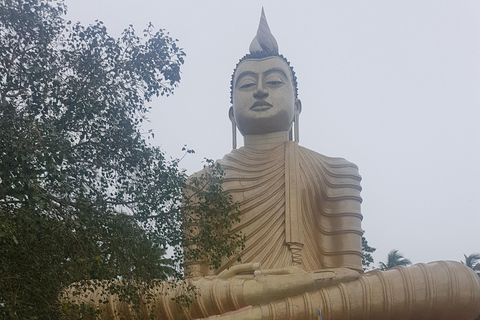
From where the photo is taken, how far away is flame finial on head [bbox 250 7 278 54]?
33.6 ft

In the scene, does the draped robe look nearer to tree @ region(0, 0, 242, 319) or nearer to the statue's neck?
the statue's neck

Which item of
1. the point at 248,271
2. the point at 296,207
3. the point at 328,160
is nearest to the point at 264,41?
the point at 328,160

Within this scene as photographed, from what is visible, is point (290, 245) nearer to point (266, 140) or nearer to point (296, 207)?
point (296, 207)

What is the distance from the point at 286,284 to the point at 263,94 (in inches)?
138

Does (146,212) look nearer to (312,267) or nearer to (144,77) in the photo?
(144,77)

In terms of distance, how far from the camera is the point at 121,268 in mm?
4852

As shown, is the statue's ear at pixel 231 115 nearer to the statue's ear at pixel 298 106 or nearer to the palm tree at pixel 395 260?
the statue's ear at pixel 298 106

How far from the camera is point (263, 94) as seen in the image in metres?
9.59

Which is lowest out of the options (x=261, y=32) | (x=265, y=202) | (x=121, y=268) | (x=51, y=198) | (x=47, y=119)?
(x=121, y=268)

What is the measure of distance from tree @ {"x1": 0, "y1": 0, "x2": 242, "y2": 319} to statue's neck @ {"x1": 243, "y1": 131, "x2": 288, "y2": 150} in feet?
13.9

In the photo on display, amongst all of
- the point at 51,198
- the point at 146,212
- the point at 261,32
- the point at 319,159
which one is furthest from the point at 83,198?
the point at 261,32

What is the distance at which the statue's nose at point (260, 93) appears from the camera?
9.57 m

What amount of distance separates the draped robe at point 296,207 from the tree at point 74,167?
313 cm

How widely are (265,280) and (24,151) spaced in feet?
12.0
